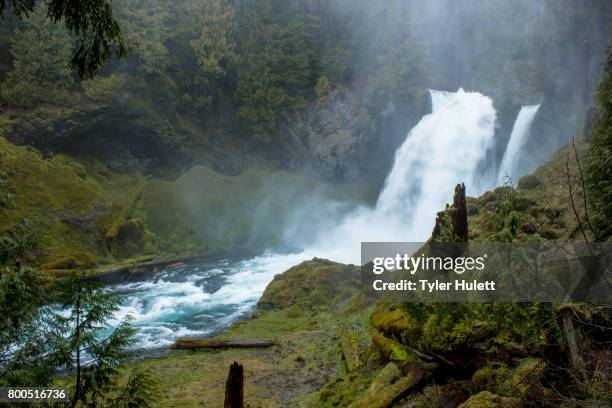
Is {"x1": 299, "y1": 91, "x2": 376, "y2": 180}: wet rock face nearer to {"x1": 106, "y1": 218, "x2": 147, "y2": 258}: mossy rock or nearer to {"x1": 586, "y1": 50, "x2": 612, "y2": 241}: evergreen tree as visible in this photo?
{"x1": 106, "y1": 218, "x2": 147, "y2": 258}: mossy rock

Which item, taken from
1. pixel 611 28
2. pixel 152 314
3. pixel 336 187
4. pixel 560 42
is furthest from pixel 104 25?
pixel 336 187

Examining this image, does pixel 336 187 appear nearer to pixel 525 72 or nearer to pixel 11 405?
pixel 525 72

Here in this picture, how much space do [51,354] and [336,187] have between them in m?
34.8

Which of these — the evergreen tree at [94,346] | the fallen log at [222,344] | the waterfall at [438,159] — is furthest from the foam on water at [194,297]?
the waterfall at [438,159]

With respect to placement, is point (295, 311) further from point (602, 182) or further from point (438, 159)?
point (438, 159)

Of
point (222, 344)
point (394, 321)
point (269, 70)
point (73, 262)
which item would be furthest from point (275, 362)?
point (269, 70)

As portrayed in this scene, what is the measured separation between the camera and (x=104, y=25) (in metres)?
5.00

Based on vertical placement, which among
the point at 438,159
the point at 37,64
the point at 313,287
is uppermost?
the point at 37,64

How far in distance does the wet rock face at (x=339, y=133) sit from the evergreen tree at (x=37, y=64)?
778 inches

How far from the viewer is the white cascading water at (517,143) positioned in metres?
24.9

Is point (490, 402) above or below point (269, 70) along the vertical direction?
below

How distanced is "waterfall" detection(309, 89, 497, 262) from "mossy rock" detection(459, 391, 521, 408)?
20.1 metres

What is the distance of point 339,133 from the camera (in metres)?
38.0

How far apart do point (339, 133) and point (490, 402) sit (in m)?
34.4
